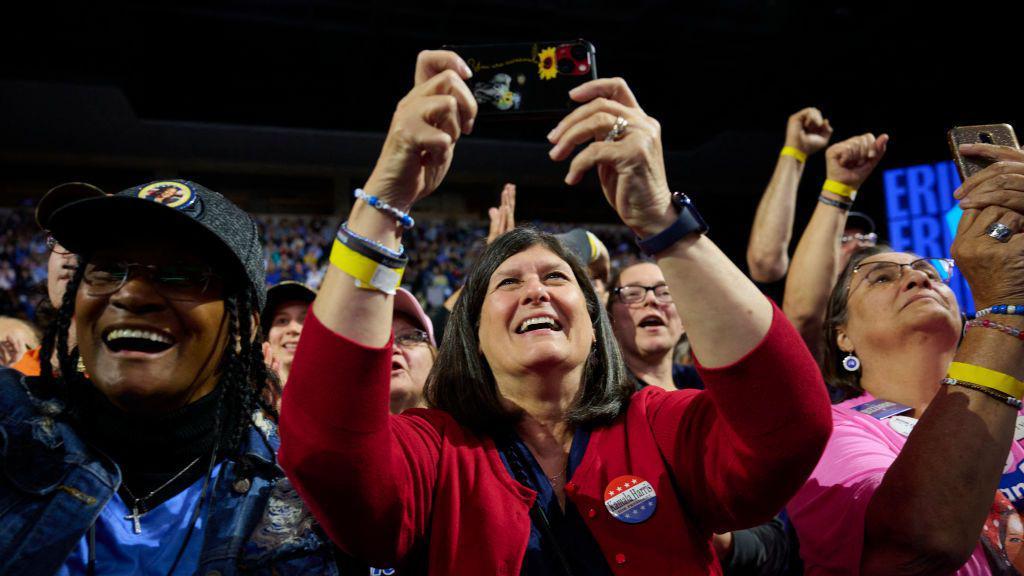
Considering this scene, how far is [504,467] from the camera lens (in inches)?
49.7

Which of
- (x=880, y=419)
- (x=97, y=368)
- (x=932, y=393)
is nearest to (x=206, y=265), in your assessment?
(x=97, y=368)

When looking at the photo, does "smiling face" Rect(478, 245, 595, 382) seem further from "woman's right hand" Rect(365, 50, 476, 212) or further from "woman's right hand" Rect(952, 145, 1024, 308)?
"woman's right hand" Rect(952, 145, 1024, 308)

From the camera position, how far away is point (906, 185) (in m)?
7.02

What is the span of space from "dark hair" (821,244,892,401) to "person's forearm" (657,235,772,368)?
1108 mm

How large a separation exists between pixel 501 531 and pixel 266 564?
0.40m

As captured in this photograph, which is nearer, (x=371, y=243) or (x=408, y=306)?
(x=371, y=243)

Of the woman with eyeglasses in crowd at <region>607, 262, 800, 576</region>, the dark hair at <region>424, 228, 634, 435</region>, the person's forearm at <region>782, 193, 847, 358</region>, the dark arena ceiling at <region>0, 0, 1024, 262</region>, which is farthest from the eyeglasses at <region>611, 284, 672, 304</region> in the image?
the dark arena ceiling at <region>0, 0, 1024, 262</region>

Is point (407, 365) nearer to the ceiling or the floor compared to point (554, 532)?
nearer to the floor

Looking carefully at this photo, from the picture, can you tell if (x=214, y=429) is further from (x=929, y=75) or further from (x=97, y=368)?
(x=929, y=75)

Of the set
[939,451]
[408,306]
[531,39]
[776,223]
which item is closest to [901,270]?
[776,223]

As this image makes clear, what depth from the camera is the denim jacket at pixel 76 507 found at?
1.13m

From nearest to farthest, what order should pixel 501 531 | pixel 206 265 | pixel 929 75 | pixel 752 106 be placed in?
pixel 501 531, pixel 206 265, pixel 929 75, pixel 752 106

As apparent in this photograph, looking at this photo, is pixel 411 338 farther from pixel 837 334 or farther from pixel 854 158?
pixel 854 158

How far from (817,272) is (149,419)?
1.82 metres
